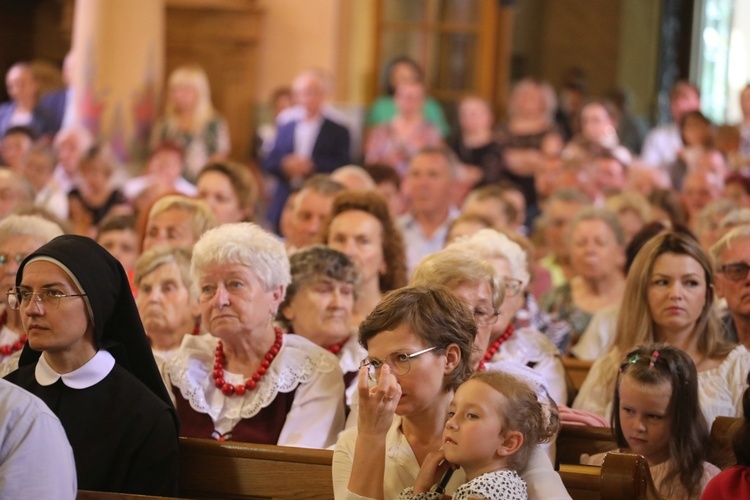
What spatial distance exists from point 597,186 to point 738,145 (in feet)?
3.90

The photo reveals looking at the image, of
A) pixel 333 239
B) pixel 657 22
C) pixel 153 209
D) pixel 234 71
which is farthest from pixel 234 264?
pixel 657 22

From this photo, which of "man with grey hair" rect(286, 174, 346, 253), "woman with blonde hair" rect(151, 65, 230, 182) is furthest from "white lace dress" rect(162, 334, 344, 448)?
"woman with blonde hair" rect(151, 65, 230, 182)

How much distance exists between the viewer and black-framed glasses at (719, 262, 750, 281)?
463cm

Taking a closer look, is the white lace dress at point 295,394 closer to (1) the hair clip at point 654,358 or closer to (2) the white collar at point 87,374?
(2) the white collar at point 87,374

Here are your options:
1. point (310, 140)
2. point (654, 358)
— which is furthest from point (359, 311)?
point (310, 140)

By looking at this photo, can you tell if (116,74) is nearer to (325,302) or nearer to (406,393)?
(325,302)

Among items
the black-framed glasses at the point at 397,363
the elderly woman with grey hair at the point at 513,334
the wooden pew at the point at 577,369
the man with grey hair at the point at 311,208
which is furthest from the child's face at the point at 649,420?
the man with grey hair at the point at 311,208

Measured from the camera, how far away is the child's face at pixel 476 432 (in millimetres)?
2982

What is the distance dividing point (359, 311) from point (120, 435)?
5.99ft

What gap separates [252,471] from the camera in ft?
12.0

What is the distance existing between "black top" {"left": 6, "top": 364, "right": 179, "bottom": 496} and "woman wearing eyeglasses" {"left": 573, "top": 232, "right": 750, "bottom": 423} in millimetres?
1620

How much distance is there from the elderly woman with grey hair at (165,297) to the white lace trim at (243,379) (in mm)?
655

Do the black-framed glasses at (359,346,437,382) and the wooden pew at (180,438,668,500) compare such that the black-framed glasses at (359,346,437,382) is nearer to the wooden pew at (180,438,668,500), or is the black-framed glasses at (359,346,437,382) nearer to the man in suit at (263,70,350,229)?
the wooden pew at (180,438,668,500)

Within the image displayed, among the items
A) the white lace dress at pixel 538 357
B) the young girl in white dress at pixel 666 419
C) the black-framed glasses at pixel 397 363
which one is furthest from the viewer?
the white lace dress at pixel 538 357
